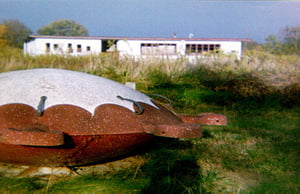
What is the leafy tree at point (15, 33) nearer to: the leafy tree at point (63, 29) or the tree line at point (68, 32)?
the tree line at point (68, 32)

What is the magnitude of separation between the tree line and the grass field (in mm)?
969

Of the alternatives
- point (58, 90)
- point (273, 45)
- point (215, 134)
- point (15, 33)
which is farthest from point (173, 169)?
point (15, 33)

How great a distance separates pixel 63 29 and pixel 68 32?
1.34 meters

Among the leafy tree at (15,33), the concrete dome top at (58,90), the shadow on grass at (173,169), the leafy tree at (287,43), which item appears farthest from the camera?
the leafy tree at (15,33)

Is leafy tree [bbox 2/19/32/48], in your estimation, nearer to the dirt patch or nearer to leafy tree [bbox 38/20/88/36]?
leafy tree [bbox 38/20/88/36]

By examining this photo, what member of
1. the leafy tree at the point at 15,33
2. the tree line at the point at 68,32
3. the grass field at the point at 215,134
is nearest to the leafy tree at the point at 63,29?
the tree line at the point at 68,32

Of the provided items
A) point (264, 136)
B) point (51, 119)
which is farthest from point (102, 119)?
point (264, 136)

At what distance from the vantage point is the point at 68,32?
63.4 m

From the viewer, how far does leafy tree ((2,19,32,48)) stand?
122ft

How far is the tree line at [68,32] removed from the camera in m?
10.3

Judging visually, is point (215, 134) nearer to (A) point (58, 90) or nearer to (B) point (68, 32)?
(A) point (58, 90)

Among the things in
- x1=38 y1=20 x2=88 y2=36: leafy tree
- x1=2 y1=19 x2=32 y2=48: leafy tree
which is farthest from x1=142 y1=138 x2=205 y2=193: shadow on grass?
x1=38 y1=20 x2=88 y2=36: leafy tree

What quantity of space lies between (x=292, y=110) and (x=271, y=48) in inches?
150

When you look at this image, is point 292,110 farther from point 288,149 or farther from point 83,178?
point 83,178
